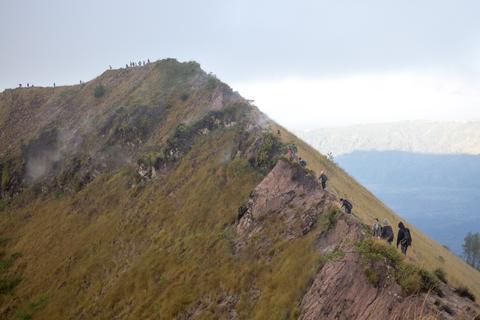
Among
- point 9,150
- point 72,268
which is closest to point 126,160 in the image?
point 72,268

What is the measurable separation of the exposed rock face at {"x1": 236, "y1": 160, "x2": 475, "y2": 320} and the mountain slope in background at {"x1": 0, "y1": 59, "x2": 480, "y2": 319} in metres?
0.06

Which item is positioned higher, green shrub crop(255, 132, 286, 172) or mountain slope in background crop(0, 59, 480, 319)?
green shrub crop(255, 132, 286, 172)

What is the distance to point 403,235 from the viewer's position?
21656 millimetres

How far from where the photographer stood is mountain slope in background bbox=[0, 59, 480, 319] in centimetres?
1795

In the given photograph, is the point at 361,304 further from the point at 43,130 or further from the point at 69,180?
the point at 43,130

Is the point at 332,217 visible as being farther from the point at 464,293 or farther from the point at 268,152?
the point at 268,152

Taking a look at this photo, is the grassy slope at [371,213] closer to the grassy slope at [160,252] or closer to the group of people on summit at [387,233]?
the grassy slope at [160,252]

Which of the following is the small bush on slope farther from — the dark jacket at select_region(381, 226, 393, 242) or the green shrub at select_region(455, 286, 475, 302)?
the dark jacket at select_region(381, 226, 393, 242)

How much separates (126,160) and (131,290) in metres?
23.2

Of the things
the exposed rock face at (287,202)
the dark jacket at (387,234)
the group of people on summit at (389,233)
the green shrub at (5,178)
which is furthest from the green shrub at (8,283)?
the dark jacket at (387,234)

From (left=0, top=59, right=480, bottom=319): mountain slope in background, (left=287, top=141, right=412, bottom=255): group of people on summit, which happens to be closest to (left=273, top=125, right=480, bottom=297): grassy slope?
(left=0, top=59, right=480, bottom=319): mountain slope in background

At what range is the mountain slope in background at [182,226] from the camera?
1795cm

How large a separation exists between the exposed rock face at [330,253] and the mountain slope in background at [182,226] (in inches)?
2.5

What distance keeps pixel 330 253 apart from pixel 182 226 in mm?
15206
